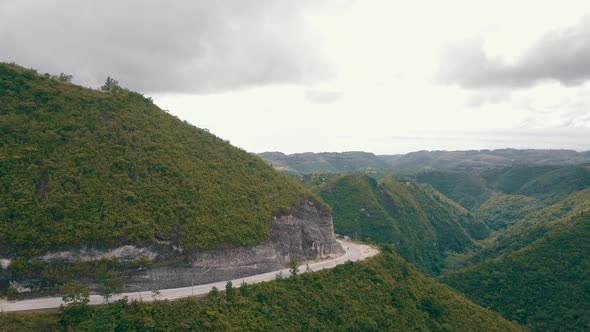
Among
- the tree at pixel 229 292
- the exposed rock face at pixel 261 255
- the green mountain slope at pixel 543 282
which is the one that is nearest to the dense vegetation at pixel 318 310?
the tree at pixel 229 292

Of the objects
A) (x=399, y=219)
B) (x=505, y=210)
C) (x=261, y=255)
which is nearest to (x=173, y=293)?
(x=261, y=255)

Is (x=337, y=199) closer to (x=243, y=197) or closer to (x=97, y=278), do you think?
(x=243, y=197)

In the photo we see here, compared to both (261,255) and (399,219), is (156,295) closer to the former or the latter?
(261,255)

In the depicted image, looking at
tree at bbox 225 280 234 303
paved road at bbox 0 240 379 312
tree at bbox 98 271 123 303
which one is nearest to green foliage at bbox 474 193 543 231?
paved road at bbox 0 240 379 312

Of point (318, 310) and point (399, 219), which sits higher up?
point (318, 310)

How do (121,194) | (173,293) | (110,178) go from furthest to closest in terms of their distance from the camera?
(110,178), (121,194), (173,293)

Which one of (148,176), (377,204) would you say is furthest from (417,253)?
(148,176)
